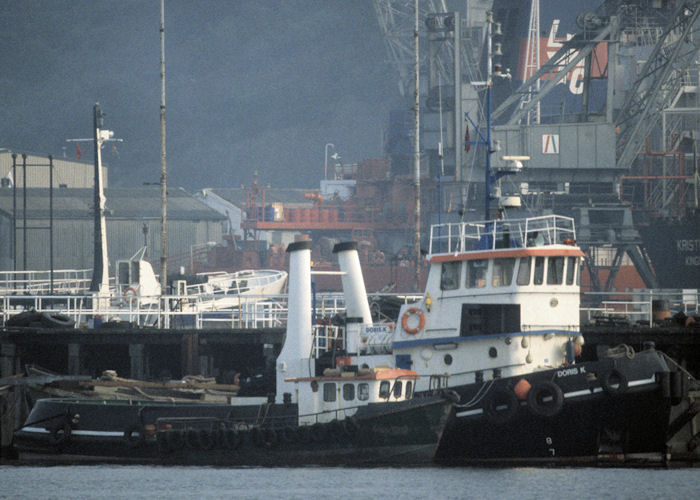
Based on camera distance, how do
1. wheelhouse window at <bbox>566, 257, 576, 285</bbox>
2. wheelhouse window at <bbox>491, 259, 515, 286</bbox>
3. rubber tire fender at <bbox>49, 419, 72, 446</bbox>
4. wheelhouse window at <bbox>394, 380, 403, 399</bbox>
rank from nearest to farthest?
1. wheelhouse window at <bbox>394, 380, 403, 399</bbox>
2. wheelhouse window at <bbox>491, 259, 515, 286</bbox>
3. wheelhouse window at <bbox>566, 257, 576, 285</bbox>
4. rubber tire fender at <bbox>49, 419, 72, 446</bbox>

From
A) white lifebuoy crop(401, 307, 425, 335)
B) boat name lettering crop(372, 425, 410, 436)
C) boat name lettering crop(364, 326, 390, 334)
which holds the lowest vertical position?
boat name lettering crop(372, 425, 410, 436)

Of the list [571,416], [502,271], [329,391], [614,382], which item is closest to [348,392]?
[329,391]

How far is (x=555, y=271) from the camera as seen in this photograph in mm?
32719

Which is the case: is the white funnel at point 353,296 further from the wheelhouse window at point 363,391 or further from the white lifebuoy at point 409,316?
the wheelhouse window at point 363,391

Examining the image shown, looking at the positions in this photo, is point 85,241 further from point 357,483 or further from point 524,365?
point 357,483

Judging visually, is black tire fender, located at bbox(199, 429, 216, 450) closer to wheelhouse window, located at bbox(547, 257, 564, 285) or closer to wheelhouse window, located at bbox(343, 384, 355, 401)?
wheelhouse window, located at bbox(343, 384, 355, 401)

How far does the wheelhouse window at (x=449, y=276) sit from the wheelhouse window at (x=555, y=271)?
2405 mm

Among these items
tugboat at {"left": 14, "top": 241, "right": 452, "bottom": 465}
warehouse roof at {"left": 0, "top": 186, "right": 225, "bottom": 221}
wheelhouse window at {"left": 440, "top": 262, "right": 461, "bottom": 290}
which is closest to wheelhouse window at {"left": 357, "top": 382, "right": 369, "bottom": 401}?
tugboat at {"left": 14, "top": 241, "right": 452, "bottom": 465}

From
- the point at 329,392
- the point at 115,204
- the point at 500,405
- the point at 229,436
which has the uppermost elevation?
the point at 115,204

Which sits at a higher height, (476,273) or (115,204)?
(115,204)

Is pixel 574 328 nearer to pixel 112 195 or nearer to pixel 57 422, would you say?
pixel 57 422

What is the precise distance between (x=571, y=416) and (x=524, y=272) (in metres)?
3.89

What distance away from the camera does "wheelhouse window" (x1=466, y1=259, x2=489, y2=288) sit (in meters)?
32.8

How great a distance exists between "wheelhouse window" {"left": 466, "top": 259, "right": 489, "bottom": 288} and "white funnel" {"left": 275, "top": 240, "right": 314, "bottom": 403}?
456 cm
